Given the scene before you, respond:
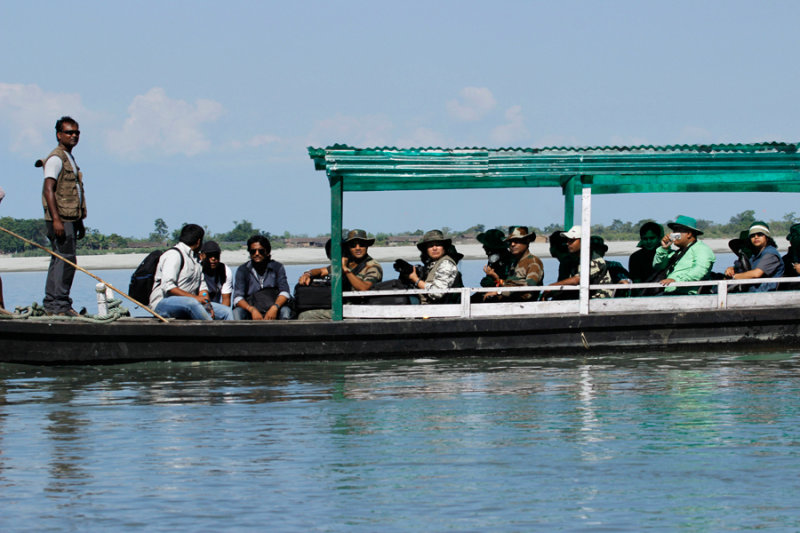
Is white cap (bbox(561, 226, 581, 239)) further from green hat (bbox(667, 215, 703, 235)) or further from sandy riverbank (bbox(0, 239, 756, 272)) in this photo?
sandy riverbank (bbox(0, 239, 756, 272))

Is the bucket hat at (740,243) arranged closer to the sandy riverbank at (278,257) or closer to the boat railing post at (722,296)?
the boat railing post at (722,296)

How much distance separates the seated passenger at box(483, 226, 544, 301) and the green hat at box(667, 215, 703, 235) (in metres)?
1.47

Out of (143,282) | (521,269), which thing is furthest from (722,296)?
(143,282)

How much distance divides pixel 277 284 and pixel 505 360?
253cm

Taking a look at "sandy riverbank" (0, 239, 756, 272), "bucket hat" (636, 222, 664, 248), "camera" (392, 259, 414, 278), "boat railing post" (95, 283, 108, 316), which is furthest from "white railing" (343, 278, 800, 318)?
"sandy riverbank" (0, 239, 756, 272)

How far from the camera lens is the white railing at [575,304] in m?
10.8

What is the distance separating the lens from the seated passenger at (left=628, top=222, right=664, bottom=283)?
1188cm

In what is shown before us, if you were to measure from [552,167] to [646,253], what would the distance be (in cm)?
189

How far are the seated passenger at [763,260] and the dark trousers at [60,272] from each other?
6.90 m

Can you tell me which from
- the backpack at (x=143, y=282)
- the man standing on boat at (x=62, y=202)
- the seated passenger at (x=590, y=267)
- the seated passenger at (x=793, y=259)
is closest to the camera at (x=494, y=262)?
the seated passenger at (x=590, y=267)

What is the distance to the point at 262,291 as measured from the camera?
36.5 feet

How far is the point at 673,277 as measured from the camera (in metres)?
11.2

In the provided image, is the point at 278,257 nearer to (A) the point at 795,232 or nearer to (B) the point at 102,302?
(B) the point at 102,302

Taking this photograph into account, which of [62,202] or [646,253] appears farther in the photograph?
[646,253]
